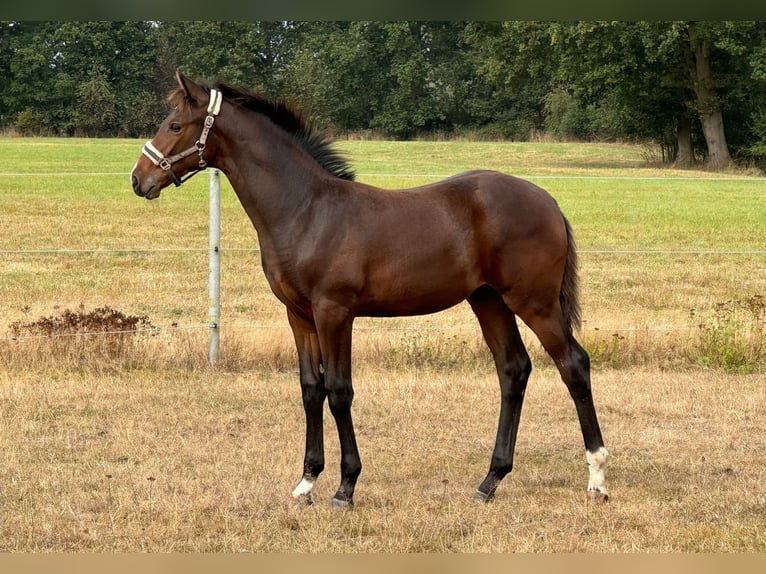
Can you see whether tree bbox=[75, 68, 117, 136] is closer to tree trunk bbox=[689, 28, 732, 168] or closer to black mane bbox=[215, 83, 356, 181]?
tree trunk bbox=[689, 28, 732, 168]

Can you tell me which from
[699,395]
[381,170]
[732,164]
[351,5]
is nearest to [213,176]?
[699,395]

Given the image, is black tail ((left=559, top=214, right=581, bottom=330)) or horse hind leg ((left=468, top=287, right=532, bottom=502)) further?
horse hind leg ((left=468, top=287, right=532, bottom=502))

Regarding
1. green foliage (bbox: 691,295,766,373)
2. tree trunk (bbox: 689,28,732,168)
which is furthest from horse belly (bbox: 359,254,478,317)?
tree trunk (bbox: 689,28,732,168)

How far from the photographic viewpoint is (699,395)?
24.4ft

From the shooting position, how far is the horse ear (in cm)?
485

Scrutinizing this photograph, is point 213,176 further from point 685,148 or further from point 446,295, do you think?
point 685,148

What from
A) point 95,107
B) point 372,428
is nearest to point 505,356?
point 372,428

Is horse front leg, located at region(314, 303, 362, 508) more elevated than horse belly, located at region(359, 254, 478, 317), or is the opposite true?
horse belly, located at region(359, 254, 478, 317)

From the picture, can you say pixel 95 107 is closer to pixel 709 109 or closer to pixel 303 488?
pixel 709 109

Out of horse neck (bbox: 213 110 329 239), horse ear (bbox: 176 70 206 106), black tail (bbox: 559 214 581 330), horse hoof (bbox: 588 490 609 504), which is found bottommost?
horse hoof (bbox: 588 490 609 504)

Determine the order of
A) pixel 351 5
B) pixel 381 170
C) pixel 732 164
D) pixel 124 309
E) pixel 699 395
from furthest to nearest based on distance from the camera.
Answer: pixel 732 164
pixel 381 170
pixel 124 309
pixel 699 395
pixel 351 5

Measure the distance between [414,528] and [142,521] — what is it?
1.32m

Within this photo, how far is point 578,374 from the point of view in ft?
17.1

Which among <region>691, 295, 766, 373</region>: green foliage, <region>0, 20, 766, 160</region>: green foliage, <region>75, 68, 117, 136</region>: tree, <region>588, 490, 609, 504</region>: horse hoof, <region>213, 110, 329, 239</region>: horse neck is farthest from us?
<region>0, 20, 766, 160</region>: green foliage
